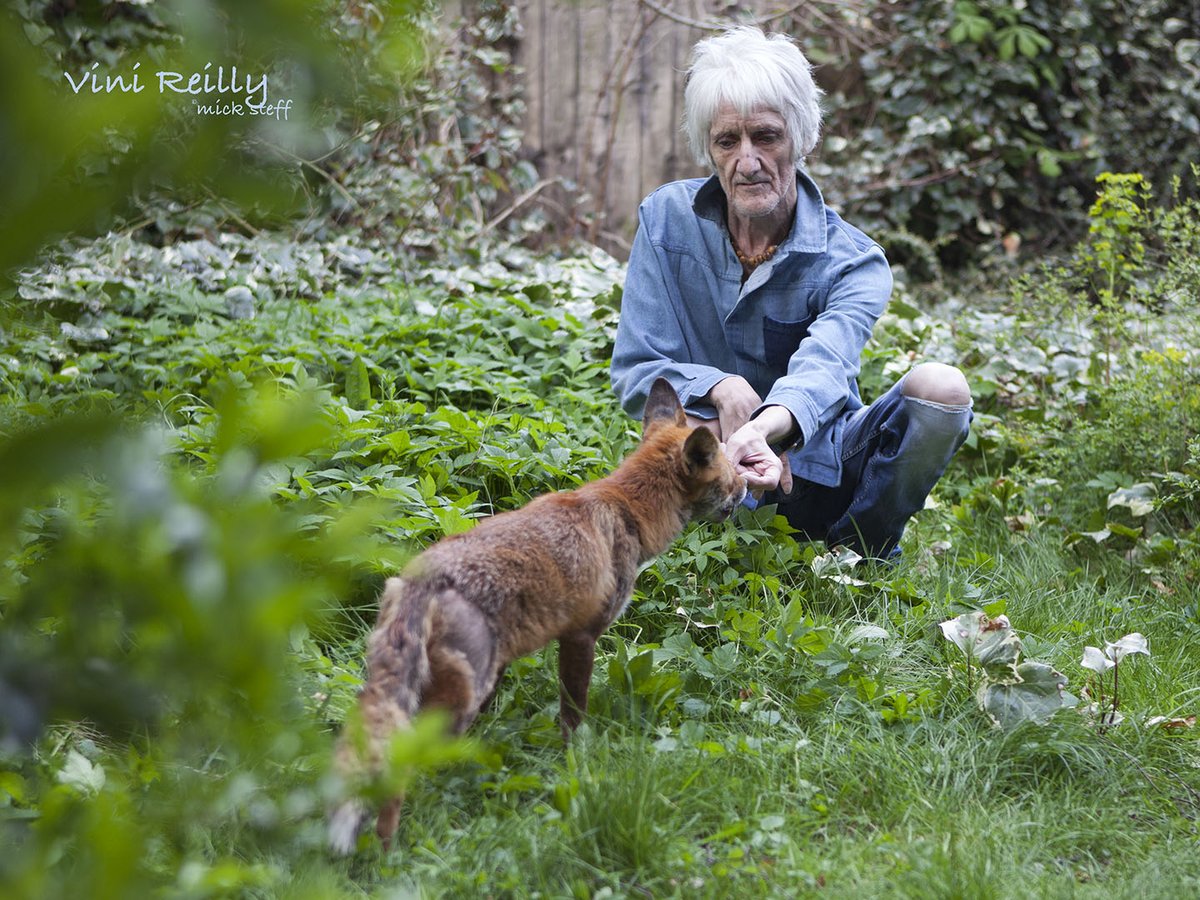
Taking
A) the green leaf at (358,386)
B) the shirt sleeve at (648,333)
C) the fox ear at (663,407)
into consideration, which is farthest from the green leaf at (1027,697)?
the green leaf at (358,386)

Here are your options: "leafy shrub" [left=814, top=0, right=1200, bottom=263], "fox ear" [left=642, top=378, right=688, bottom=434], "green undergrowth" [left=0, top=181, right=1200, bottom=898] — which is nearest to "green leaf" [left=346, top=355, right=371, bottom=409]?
"green undergrowth" [left=0, top=181, right=1200, bottom=898]

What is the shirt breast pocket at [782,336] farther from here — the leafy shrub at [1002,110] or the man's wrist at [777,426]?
the leafy shrub at [1002,110]

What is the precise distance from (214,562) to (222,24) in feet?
2.17

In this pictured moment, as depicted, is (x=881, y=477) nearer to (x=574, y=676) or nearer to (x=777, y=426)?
(x=777, y=426)

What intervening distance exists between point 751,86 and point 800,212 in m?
0.56

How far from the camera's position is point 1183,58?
10.1 m

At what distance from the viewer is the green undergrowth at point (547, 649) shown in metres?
1.17

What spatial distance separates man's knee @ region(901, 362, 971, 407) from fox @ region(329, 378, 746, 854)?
1.03 metres

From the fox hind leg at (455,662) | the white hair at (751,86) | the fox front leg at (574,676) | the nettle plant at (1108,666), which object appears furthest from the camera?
the white hair at (751,86)

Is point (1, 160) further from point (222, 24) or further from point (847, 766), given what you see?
point (847, 766)

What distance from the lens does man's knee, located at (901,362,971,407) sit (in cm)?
427

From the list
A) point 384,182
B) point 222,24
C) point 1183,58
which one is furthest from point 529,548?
point 1183,58

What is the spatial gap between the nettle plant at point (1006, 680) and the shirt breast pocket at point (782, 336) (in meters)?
1.53

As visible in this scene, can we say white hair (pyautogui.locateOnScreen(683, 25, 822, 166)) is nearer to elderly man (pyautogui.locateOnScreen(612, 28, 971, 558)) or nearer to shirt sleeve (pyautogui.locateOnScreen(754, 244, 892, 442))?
elderly man (pyautogui.locateOnScreen(612, 28, 971, 558))
